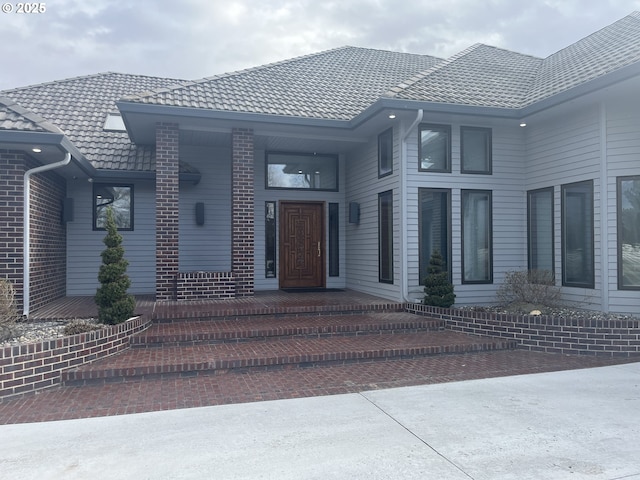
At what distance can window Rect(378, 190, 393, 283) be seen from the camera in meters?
9.29

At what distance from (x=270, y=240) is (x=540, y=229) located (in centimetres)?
580

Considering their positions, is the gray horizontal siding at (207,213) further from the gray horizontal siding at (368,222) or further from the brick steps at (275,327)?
the brick steps at (275,327)

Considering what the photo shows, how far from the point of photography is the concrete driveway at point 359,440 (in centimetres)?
325

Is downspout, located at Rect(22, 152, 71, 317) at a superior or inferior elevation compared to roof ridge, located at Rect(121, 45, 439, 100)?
inferior

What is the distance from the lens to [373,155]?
33.2 feet

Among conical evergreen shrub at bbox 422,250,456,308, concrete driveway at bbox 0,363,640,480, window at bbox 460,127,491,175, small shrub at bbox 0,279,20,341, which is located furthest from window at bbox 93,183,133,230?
window at bbox 460,127,491,175

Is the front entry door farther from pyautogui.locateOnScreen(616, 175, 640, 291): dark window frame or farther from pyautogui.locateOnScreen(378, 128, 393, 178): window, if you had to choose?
pyautogui.locateOnScreen(616, 175, 640, 291): dark window frame

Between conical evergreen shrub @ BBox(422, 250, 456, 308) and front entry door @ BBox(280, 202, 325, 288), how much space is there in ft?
12.1

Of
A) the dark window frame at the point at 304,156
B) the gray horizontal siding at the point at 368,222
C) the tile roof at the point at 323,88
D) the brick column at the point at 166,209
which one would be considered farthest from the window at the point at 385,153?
the brick column at the point at 166,209

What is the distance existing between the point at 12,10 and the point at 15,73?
37.0 feet

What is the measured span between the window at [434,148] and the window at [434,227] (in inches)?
18.3

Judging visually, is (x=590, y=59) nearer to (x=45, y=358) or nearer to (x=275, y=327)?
(x=275, y=327)

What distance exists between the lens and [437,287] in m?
8.10

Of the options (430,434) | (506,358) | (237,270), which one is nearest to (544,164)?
(506,358)
